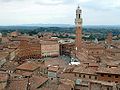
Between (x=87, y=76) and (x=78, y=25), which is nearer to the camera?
(x=87, y=76)

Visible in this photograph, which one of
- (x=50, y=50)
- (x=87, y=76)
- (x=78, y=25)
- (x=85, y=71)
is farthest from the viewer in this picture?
(x=50, y=50)

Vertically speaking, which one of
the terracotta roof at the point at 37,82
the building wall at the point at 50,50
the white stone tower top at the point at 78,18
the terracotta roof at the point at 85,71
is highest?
the white stone tower top at the point at 78,18

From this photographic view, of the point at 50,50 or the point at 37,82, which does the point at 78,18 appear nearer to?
the point at 50,50

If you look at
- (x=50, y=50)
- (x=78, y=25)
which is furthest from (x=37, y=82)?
(x=50, y=50)

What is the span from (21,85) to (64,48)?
165ft

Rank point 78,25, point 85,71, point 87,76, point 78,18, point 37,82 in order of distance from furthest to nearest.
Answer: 1. point 78,25
2. point 78,18
3. point 85,71
4. point 87,76
5. point 37,82

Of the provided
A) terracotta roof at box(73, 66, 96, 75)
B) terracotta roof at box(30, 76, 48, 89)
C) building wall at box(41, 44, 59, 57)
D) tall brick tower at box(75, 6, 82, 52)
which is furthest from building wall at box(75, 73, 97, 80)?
building wall at box(41, 44, 59, 57)

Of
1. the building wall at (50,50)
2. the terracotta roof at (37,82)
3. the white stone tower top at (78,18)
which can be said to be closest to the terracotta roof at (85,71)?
the terracotta roof at (37,82)

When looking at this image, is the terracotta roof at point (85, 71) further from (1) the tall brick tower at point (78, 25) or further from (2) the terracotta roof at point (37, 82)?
(1) the tall brick tower at point (78, 25)

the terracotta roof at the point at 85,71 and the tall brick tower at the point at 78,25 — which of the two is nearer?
the terracotta roof at the point at 85,71

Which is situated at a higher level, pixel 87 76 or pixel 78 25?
pixel 78 25

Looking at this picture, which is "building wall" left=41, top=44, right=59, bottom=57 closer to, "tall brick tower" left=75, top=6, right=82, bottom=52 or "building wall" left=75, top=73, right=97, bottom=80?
"tall brick tower" left=75, top=6, right=82, bottom=52

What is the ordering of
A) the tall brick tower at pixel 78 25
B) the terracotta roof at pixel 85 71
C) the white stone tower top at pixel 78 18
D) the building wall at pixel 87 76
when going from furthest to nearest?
the tall brick tower at pixel 78 25 → the white stone tower top at pixel 78 18 → the terracotta roof at pixel 85 71 → the building wall at pixel 87 76

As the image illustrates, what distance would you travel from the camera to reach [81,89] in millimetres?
23047
